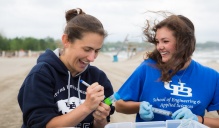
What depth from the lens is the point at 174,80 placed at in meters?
2.60

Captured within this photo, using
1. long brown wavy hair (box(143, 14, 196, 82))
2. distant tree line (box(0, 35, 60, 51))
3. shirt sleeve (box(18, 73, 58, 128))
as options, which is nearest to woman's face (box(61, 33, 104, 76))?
shirt sleeve (box(18, 73, 58, 128))

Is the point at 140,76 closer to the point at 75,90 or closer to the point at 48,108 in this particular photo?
the point at 75,90

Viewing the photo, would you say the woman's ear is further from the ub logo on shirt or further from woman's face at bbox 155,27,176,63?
the ub logo on shirt

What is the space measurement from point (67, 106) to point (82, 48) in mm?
424

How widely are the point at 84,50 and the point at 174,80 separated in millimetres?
854

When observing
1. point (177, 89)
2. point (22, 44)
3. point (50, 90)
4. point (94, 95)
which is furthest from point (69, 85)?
point (22, 44)

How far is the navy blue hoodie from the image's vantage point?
1996mm

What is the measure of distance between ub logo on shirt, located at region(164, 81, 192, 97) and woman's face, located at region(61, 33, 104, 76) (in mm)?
717

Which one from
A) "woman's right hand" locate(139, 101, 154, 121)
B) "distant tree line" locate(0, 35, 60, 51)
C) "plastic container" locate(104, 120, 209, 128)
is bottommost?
"distant tree line" locate(0, 35, 60, 51)

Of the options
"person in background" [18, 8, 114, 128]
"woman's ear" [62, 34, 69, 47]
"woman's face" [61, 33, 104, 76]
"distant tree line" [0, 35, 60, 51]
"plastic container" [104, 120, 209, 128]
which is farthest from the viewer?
"distant tree line" [0, 35, 60, 51]

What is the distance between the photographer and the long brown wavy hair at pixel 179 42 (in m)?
2.56

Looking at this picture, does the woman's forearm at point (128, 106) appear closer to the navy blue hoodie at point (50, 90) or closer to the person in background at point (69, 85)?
the navy blue hoodie at point (50, 90)

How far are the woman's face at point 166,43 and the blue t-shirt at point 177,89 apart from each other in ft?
0.55

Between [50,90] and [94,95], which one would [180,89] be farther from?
[50,90]
